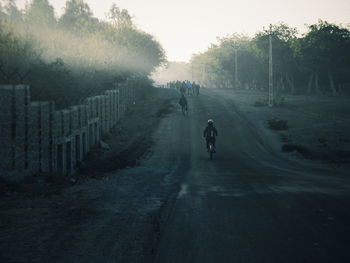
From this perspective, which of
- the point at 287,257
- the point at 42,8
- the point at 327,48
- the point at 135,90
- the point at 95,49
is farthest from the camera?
the point at 42,8

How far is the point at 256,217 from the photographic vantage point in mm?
9625

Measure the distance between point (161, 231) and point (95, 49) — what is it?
142 ft

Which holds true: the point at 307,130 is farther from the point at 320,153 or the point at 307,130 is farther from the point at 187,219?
the point at 187,219

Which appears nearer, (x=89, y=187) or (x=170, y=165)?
(x=89, y=187)

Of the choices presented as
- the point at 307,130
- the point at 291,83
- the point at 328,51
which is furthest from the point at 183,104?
the point at 291,83

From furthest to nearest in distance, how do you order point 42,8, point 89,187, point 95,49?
point 42,8 < point 95,49 < point 89,187

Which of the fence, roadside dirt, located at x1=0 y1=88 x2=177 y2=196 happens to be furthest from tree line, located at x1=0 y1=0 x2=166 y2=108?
roadside dirt, located at x1=0 y1=88 x2=177 y2=196

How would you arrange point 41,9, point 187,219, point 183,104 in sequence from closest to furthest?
point 187,219
point 183,104
point 41,9

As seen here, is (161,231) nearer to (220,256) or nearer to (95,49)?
(220,256)

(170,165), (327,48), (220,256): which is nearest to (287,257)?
(220,256)

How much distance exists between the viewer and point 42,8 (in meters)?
118

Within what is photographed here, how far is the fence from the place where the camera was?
1398 centimetres

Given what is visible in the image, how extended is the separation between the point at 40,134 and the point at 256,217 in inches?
395

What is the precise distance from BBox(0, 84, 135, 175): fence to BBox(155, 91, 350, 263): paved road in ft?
17.8
